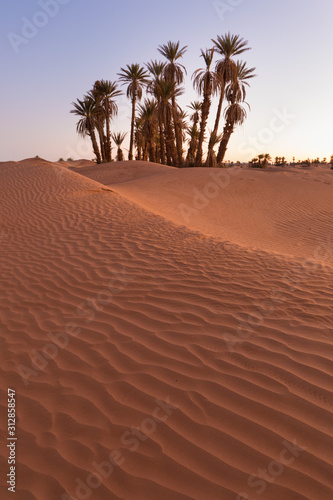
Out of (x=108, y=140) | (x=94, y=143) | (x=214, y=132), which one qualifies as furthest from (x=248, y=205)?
(x=108, y=140)

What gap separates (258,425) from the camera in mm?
2195

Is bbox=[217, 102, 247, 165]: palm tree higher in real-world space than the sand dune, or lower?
higher

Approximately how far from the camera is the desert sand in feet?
6.37

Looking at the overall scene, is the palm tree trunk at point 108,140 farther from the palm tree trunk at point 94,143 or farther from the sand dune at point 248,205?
the sand dune at point 248,205

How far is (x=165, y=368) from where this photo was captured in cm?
280

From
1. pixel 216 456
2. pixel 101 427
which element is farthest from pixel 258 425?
pixel 101 427

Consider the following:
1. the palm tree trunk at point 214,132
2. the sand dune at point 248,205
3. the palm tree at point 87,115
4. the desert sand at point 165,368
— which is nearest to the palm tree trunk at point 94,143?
the palm tree at point 87,115

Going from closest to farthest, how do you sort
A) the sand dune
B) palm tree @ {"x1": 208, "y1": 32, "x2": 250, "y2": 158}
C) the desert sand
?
1. the desert sand
2. the sand dune
3. palm tree @ {"x1": 208, "y1": 32, "x2": 250, "y2": 158}

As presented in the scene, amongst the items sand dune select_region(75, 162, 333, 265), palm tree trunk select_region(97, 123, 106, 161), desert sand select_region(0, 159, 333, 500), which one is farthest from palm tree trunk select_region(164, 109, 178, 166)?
desert sand select_region(0, 159, 333, 500)

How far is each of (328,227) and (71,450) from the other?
10.2 meters

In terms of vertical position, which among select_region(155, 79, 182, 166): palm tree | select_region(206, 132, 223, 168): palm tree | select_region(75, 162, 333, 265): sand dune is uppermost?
select_region(155, 79, 182, 166): palm tree

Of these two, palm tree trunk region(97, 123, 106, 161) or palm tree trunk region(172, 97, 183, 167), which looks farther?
palm tree trunk region(97, 123, 106, 161)

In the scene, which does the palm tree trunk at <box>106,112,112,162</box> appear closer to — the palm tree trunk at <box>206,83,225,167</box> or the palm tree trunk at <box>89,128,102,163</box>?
the palm tree trunk at <box>89,128,102,163</box>

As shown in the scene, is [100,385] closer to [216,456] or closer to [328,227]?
[216,456]
